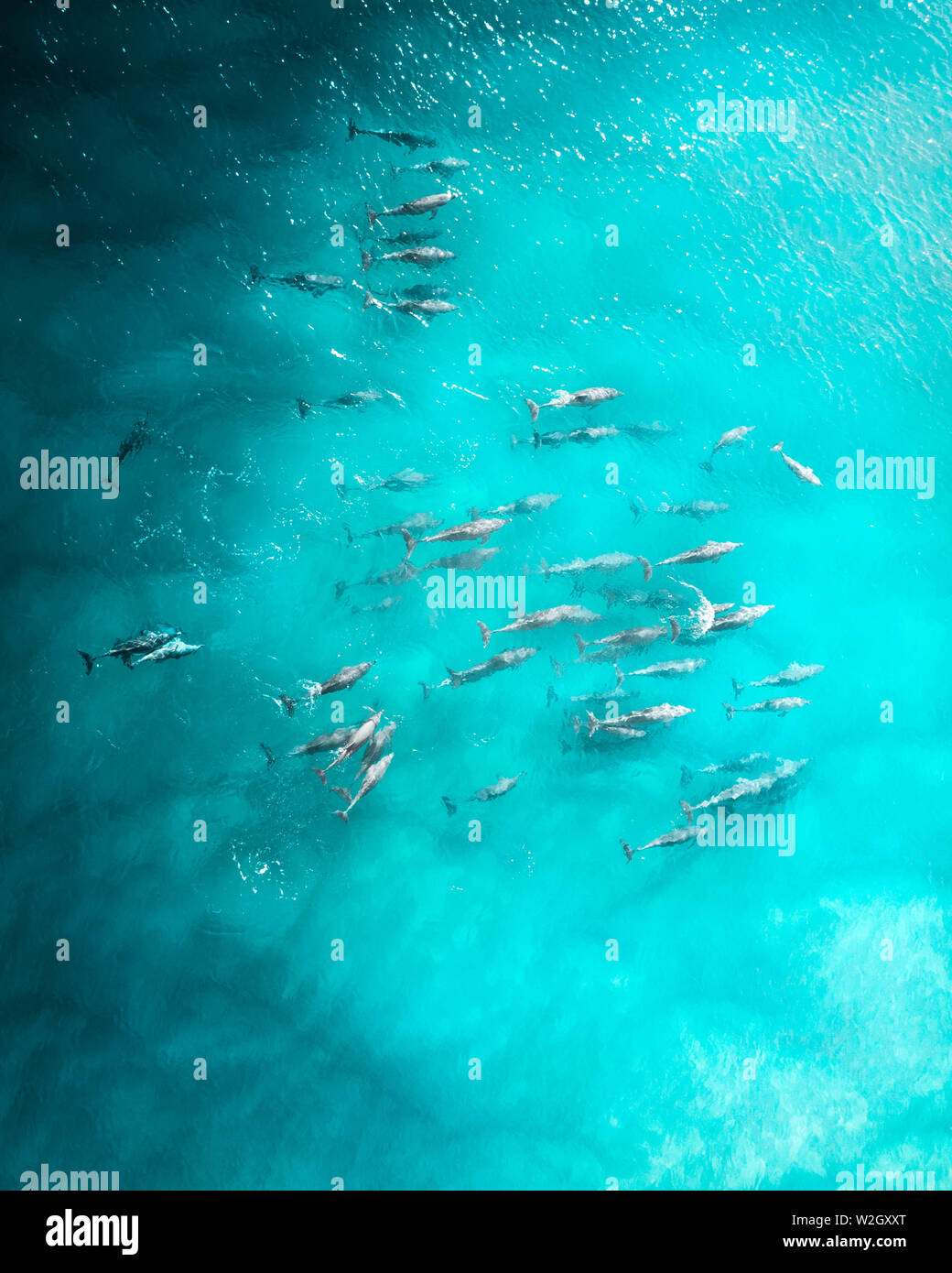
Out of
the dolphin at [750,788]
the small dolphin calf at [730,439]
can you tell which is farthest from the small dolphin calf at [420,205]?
the dolphin at [750,788]

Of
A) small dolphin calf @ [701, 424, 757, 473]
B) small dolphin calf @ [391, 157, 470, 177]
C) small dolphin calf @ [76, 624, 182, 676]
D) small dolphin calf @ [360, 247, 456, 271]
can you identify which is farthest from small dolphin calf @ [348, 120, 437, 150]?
small dolphin calf @ [76, 624, 182, 676]

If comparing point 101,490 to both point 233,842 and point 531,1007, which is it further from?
point 531,1007

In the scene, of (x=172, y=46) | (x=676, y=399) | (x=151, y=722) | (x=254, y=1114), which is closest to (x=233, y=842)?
(x=151, y=722)

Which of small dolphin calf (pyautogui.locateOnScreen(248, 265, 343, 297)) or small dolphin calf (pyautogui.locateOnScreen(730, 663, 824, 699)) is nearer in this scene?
small dolphin calf (pyautogui.locateOnScreen(248, 265, 343, 297))

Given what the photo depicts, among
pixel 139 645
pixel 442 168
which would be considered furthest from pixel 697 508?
pixel 139 645

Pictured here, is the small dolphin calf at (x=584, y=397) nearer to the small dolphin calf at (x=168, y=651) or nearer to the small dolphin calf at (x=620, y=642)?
the small dolphin calf at (x=620, y=642)

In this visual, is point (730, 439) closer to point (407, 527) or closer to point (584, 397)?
point (584, 397)

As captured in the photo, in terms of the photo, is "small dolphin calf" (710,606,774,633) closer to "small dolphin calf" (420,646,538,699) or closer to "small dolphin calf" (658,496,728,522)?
"small dolphin calf" (658,496,728,522)
